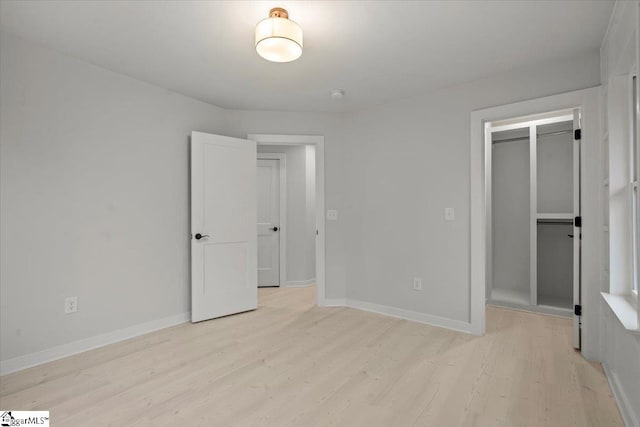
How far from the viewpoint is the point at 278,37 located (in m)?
2.02

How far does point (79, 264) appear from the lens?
2.76m

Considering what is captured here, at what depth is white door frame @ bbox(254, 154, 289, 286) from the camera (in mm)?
5383

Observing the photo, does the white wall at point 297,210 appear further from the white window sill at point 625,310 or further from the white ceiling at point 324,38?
the white window sill at point 625,310

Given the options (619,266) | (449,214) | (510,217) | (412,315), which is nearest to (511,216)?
(510,217)

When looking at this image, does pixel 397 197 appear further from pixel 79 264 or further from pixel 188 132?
pixel 79 264

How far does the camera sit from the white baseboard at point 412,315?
329 cm

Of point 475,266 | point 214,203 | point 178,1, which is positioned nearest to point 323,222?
point 214,203

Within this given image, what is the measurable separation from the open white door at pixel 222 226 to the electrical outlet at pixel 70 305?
103 cm

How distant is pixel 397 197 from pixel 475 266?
1076 mm

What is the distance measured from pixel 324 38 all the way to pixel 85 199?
2327 mm

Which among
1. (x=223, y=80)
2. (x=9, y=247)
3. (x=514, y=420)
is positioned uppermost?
(x=223, y=80)

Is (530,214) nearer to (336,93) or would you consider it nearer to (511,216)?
(511,216)

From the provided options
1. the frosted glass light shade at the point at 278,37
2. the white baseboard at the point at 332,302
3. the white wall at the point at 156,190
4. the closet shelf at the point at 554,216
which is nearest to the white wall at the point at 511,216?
the closet shelf at the point at 554,216

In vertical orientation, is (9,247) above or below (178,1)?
below
